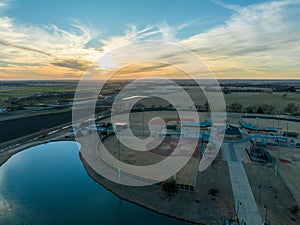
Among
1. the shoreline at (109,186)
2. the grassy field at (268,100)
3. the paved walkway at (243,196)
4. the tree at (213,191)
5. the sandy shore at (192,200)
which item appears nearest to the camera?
the paved walkway at (243,196)

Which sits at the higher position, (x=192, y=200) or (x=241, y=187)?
(x=241, y=187)

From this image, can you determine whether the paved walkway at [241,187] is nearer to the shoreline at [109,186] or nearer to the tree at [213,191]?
the tree at [213,191]

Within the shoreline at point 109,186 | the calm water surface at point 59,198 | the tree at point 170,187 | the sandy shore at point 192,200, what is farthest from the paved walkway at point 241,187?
the calm water surface at point 59,198

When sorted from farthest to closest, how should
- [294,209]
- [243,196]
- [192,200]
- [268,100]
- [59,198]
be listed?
[268,100]
[59,198]
[243,196]
[192,200]
[294,209]

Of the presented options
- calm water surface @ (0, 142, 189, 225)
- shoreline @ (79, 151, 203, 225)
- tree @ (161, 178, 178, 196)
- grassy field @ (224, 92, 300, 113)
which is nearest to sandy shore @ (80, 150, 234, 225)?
→ shoreline @ (79, 151, 203, 225)

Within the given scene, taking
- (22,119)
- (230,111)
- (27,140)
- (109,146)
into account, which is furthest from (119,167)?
(230,111)

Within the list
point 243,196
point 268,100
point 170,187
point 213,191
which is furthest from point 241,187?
point 268,100

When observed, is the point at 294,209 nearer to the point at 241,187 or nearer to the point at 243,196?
the point at 243,196

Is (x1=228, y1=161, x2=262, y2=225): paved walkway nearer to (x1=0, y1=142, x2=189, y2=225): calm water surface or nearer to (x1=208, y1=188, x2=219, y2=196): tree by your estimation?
(x1=208, y1=188, x2=219, y2=196): tree
